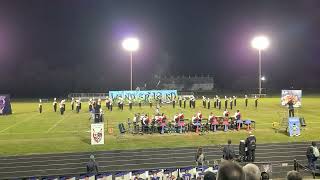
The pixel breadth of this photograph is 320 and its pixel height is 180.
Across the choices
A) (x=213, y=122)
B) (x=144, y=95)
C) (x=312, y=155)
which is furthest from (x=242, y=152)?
(x=144, y=95)

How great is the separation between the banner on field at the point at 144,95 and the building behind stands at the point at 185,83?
4403cm

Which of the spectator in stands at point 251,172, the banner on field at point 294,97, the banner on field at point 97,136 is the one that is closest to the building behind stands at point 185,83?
the banner on field at point 294,97

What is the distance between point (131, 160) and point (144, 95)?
107 ft

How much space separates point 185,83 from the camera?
99.3 metres

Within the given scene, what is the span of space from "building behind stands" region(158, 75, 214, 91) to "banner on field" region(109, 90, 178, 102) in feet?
144

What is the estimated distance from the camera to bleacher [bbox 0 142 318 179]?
17.9 m

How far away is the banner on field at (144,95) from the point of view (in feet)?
169

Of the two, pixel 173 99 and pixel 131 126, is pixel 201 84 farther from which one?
pixel 131 126

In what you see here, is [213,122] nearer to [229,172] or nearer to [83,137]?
[83,137]

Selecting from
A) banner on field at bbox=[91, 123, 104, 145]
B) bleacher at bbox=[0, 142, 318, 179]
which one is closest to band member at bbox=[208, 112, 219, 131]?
bleacher at bbox=[0, 142, 318, 179]

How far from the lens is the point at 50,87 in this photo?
8650 cm

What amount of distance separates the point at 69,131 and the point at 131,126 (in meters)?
4.32

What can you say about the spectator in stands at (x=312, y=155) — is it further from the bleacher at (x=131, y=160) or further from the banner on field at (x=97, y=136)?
the banner on field at (x=97, y=136)

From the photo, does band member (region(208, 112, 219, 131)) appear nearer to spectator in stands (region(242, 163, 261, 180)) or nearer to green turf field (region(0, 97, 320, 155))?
green turf field (region(0, 97, 320, 155))
